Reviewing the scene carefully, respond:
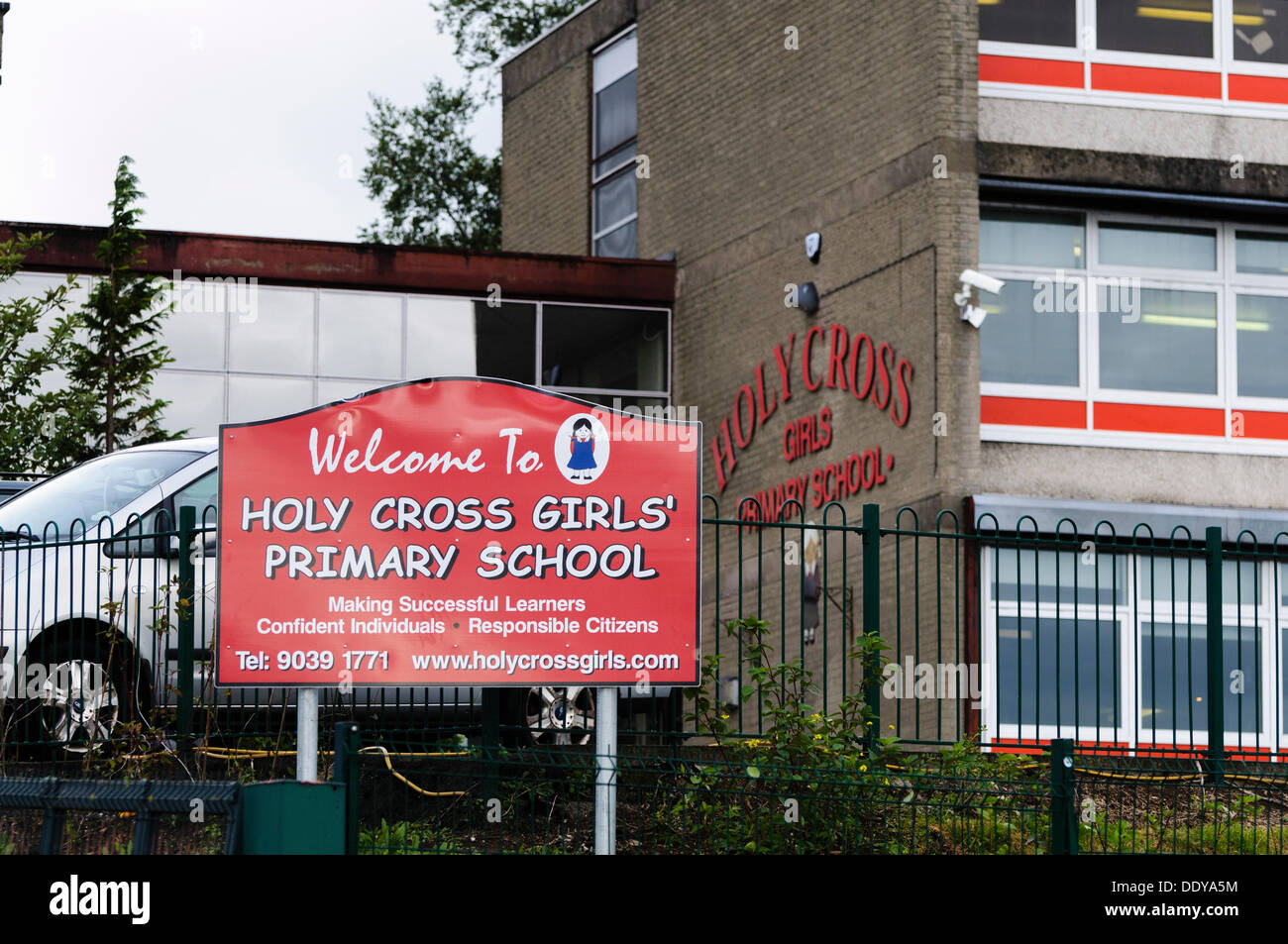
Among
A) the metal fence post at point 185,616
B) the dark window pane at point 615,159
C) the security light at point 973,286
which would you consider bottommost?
the metal fence post at point 185,616

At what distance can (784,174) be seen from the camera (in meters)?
A: 21.0

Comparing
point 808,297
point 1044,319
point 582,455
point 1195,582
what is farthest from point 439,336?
point 582,455

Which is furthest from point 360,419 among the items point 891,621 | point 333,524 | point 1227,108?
point 1227,108

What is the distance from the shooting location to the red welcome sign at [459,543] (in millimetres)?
9109

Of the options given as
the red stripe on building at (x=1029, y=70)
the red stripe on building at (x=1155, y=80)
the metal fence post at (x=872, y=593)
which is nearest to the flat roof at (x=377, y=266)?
the red stripe on building at (x=1029, y=70)

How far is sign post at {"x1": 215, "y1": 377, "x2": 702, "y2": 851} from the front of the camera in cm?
909

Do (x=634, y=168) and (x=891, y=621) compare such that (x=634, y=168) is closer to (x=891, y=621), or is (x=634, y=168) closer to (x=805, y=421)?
(x=805, y=421)

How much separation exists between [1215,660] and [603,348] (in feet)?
40.8

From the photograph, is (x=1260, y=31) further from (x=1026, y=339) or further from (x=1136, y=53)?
(x=1026, y=339)

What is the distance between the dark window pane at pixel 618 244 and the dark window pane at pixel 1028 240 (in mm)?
7325

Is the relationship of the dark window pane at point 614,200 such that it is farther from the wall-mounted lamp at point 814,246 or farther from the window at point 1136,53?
the window at point 1136,53

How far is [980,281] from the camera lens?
1783 cm
